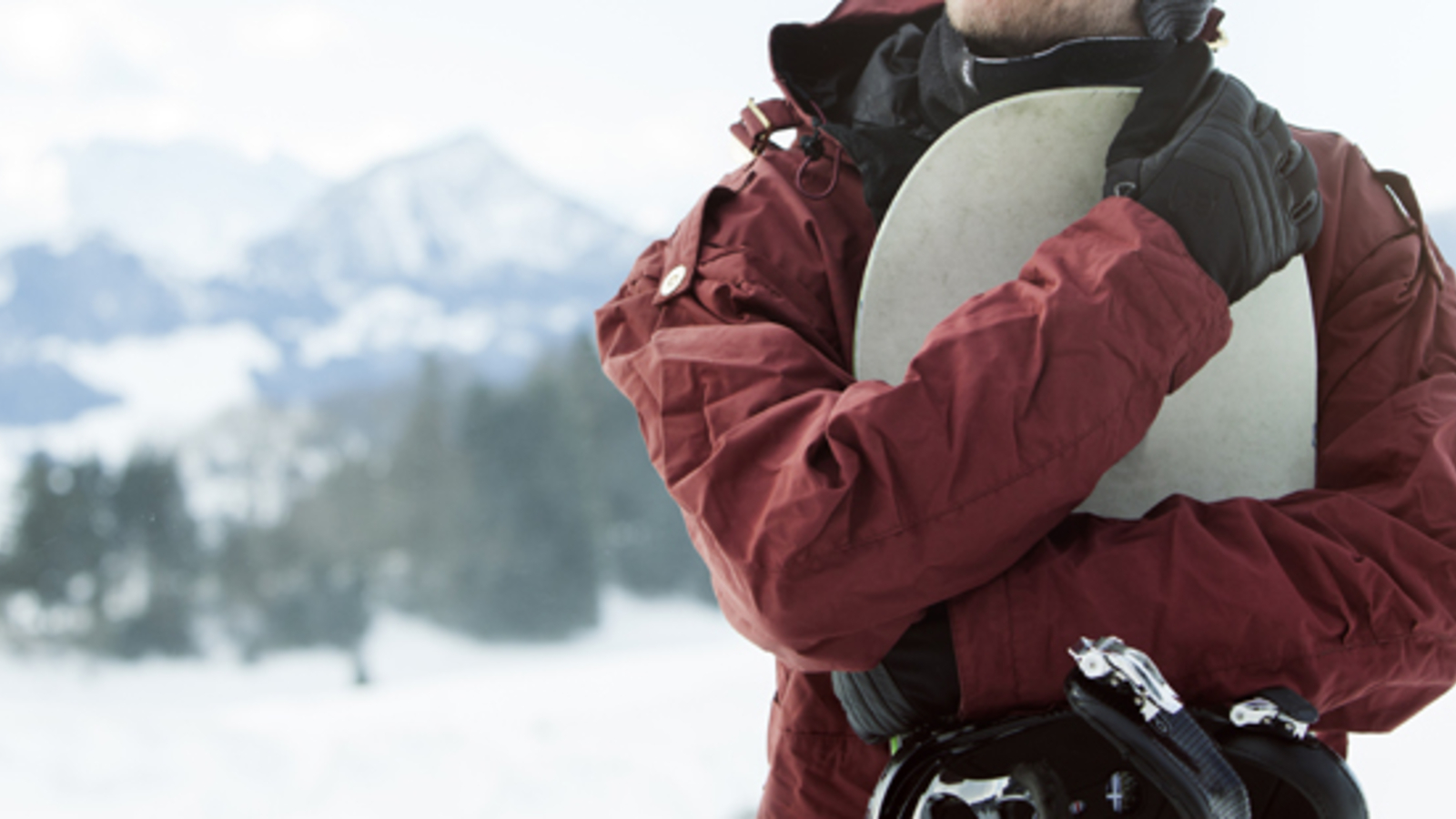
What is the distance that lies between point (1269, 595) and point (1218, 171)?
30 cm

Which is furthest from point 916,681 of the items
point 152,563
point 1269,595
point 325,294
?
point 325,294

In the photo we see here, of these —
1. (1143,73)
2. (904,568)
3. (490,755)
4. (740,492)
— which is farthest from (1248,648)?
(490,755)

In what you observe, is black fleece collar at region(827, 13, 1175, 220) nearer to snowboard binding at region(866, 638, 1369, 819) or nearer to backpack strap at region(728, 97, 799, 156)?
backpack strap at region(728, 97, 799, 156)

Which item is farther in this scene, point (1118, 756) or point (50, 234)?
point (50, 234)

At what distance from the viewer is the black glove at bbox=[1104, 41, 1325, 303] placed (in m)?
0.67

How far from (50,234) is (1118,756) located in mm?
3657

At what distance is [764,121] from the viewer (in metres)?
1.00

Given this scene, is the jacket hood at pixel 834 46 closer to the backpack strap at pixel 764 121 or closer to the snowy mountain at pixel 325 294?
the backpack strap at pixel 764 121

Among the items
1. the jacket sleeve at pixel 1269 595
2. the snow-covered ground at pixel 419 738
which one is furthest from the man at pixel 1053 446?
the snow-covered ground at pixel 419 738

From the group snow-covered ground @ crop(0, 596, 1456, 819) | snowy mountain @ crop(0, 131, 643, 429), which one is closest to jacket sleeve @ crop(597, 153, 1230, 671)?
snow-covered ground @ crop(0, 596, 1456, 819)

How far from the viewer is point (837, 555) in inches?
24.3

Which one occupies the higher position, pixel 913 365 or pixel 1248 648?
pixel 913 365

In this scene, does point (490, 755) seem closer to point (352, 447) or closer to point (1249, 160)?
point (352, 447)

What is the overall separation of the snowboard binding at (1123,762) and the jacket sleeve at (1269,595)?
0.03 meters
